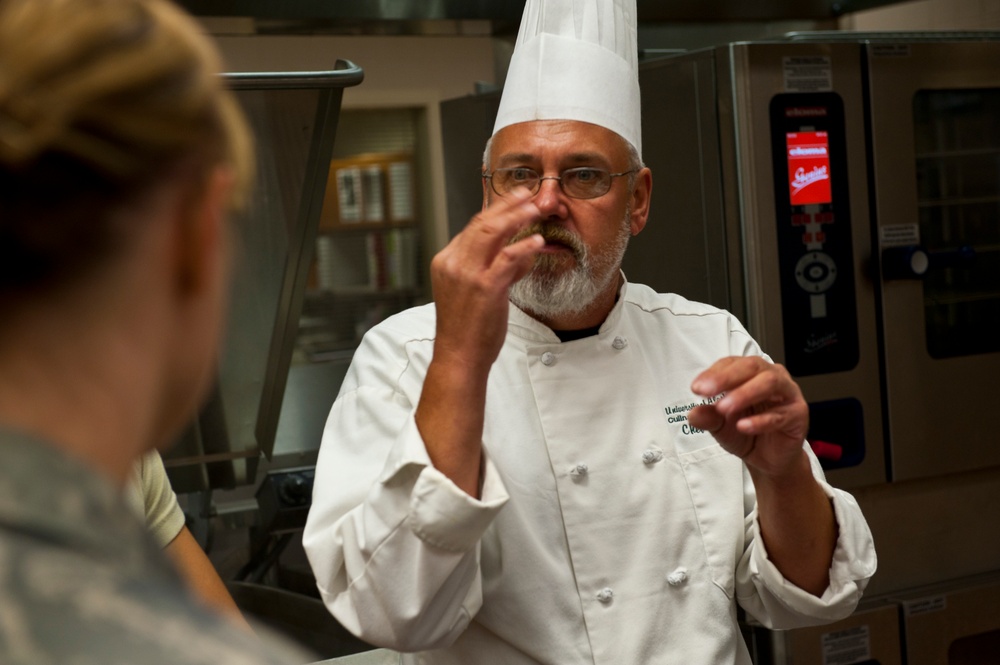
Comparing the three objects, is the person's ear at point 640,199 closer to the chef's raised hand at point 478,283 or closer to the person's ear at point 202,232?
the chef's raised hand at point 478,283

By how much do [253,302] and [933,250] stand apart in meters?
1.38

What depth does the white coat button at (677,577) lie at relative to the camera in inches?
56.3

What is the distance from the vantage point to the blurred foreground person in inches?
17.3

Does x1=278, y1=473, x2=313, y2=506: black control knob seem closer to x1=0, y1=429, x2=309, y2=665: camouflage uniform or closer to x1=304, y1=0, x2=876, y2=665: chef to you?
x1=304, y1=0, x2=876, y2=665: chef

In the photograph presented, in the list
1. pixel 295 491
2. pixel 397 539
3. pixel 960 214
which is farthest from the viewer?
pixel 295 491

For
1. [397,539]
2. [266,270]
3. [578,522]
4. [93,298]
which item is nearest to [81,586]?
[93,298]

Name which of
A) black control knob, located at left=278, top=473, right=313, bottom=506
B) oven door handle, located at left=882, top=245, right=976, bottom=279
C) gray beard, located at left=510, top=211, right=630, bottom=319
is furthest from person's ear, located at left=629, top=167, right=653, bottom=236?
black control knob, located at left=278, top=473, right=313, bottom=506

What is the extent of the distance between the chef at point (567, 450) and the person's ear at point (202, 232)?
665 mm

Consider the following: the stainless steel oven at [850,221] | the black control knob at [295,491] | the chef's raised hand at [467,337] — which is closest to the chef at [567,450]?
the chef's raised hand at [467,337]

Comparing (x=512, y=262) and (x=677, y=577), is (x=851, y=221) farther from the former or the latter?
(x=512, y=262)

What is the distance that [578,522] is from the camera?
4.72 feet

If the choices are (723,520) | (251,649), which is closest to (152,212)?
(251,649)

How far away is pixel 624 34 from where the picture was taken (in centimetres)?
171

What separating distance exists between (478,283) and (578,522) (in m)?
0.38
